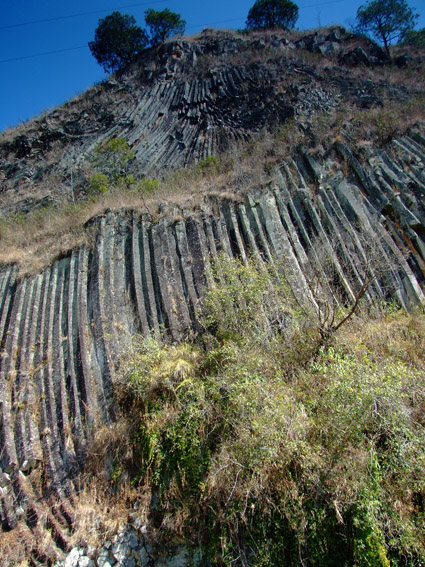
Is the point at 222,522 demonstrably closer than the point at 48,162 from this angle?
Yes

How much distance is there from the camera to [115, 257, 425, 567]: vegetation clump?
4.17 metres

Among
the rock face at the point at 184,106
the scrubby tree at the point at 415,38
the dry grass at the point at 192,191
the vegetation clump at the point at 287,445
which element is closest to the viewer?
the vegetation clump at the point at 287,445

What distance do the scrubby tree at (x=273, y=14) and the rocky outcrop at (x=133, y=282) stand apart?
26.1 metres

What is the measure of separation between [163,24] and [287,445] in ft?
107

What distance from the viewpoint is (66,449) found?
237 inches

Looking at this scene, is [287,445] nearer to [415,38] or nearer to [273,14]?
[415,38]

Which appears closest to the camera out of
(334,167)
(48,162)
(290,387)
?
(290,387)

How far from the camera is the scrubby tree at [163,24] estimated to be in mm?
27391

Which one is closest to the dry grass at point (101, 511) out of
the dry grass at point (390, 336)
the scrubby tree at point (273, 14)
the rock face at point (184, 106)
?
the dry grass at point (390, 336)

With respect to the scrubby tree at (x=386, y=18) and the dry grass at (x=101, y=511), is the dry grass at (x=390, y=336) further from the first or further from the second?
the scrubby tree at (x=386, y=18)

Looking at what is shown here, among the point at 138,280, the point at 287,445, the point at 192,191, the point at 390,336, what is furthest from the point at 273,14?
the point at 287,445

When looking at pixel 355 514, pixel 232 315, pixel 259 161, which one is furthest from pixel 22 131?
pixel 355 514

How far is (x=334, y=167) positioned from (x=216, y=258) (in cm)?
513

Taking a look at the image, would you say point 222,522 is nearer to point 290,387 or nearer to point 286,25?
point 290,387
